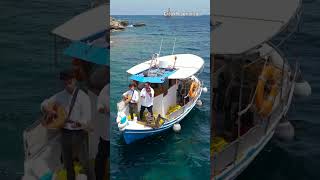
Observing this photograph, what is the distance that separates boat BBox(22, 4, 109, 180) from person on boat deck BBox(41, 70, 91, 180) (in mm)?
48

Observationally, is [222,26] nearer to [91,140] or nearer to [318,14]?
[91,140]

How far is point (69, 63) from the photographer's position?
3701mm

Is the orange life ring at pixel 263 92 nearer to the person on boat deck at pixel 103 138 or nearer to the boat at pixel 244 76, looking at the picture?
the boat at pixel 244 76

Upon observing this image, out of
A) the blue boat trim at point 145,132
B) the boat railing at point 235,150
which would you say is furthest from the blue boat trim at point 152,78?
the boat railing at point 235,150

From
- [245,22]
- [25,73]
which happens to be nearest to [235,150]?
[245,22]

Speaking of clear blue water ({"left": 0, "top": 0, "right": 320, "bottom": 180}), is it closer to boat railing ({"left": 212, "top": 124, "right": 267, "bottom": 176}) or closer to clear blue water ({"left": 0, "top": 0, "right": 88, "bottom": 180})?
clear blue water ({"left": 0, "top": 0, "right": 88, "bottom": 180})

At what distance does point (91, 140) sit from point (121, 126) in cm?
51

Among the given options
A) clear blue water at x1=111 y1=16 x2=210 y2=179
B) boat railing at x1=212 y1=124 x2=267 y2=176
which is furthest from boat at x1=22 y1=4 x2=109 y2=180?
boat railing at x1=212 y1=124 x2=267 y2=176

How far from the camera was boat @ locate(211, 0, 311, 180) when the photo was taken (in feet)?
11.4

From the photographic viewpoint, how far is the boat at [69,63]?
3.53m

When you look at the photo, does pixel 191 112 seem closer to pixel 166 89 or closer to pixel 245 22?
pixel 166 89

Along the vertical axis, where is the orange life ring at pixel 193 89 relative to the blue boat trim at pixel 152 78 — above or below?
below

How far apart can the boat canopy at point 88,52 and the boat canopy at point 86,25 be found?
0.21ft

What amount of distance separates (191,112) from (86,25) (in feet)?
3.57
